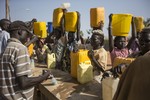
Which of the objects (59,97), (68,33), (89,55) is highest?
(68,33)

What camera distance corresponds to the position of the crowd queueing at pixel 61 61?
1130mm

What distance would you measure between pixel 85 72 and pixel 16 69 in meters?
1.19

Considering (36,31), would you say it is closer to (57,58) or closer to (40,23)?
(40,23)

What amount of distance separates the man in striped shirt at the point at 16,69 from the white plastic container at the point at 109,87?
2.27 ft

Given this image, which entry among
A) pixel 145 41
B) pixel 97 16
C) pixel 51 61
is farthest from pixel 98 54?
pixel 51 61

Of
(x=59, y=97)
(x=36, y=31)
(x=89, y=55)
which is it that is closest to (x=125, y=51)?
(x=89, y=55)

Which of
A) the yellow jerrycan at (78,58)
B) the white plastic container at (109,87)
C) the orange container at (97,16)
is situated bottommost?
the white plastic container at (109,87)

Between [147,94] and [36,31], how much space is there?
5.40 metres

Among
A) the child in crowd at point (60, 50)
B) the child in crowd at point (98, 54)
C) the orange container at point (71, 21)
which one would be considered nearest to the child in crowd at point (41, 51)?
the child in crowd at point (60, 50)

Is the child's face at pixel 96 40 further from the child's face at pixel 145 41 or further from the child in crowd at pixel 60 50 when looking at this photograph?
the child in crowd at pixel 60 50

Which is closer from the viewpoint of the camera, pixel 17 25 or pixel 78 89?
pixel 17 25

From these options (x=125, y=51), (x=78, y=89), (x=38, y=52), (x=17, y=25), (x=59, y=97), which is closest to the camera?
(x=17, y=25)

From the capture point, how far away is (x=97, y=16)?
4676 mm

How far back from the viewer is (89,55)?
3457mm
